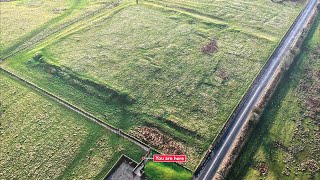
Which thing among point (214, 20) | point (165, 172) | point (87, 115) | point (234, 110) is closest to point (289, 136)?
point (234, 110)

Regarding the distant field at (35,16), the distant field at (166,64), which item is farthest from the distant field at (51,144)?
the distant field at (35,16)

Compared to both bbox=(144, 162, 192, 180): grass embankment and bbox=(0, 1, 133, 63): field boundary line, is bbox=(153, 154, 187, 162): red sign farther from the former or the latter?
bbox=(0, 1, 133, 63): field boundary line

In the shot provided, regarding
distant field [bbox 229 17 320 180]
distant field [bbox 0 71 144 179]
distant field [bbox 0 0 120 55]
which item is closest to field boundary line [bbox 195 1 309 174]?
distant field [bbox 229 17 320 180]

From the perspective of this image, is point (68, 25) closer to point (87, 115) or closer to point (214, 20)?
point (87, 115)

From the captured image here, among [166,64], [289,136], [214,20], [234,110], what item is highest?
[214,20]

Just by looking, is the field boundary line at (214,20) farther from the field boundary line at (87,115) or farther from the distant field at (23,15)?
the field boundary line at (87,115)

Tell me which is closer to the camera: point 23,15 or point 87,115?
point 87,115
